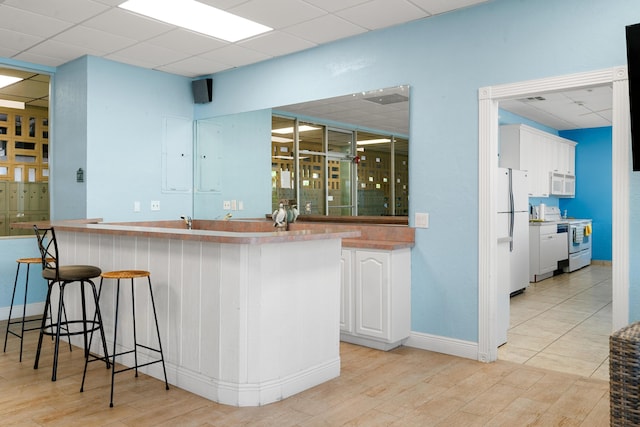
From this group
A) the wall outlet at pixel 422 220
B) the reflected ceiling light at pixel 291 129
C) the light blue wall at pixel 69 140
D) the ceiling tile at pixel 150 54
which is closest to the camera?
the wall outlet at pixel 422 220

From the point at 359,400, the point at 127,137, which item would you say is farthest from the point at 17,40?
the point at 359,400

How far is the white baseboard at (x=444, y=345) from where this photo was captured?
380cm

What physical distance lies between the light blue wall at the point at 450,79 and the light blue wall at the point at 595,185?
7087 millimetres

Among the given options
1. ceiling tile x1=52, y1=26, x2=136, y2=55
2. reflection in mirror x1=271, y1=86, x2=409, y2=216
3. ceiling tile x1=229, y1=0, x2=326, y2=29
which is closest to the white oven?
reflection in mirror x1=271, y1=86, x2=409, y2=216

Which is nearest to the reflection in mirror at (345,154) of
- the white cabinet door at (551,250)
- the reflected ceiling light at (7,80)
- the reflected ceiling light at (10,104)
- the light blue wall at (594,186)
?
the reflected ceiling light at (7,80)

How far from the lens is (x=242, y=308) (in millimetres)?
2840

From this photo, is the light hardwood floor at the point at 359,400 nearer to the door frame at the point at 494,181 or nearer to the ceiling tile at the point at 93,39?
the door frame at the point at 494,181

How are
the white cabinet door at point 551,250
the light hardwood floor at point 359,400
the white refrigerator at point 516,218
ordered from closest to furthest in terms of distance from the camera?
the light hardwood floor at point 359,400
the white refrigerator at point 516,218
the white cabinet door at point 551,250

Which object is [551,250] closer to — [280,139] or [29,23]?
[280,139]

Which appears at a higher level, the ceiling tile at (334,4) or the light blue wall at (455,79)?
the ceiling tile at (334,4)

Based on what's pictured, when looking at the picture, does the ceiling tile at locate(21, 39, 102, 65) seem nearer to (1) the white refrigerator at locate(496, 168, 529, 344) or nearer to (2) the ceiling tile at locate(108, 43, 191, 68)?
(2) the ceiling tile at locate(108, 43, 191, 68)

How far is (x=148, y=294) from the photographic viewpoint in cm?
343

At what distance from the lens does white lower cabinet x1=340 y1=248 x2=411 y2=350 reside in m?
3.91

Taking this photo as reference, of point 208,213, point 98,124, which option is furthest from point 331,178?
point 98,124
